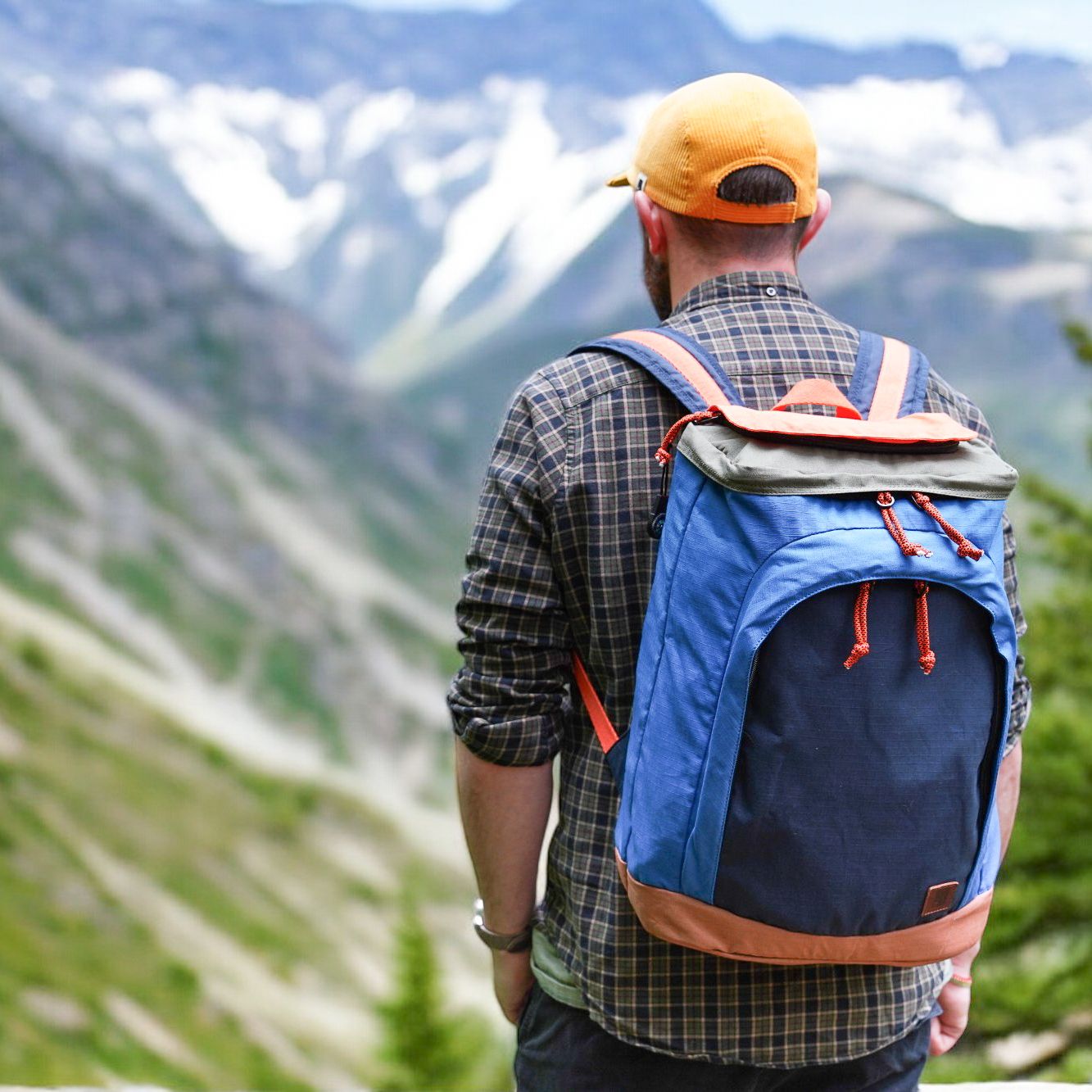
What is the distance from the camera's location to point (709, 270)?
8.76 ft

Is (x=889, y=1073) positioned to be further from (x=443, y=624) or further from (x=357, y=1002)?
(x=443, y=624)

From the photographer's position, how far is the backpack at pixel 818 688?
2.13 m

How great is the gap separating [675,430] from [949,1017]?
1.52 metres

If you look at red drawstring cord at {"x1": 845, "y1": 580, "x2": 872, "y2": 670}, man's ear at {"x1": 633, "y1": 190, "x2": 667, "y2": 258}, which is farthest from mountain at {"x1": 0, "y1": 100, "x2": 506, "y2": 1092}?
red drawstring cord at {"x1": 845, "y1": 580, "x2": 872, "y2": 670}

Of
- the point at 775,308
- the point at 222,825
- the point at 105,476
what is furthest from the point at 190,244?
the point at 775,308

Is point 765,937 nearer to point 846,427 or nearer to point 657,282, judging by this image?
point 846,427

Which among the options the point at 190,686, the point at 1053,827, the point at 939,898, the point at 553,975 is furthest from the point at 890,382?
the point at 190,686

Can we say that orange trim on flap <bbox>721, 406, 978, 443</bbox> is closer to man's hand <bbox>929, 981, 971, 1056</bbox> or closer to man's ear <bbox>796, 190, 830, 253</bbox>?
man's ear <bbox>796, 190, 830, 253</bbox>

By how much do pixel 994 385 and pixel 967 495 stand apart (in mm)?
188734

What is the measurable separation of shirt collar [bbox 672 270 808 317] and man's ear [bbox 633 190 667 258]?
131mm

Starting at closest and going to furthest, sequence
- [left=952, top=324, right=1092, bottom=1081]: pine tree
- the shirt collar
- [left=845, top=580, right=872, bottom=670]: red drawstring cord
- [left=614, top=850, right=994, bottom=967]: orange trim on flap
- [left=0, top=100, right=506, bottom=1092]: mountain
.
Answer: [left=845, top=580, right=872, bottom=670]: red drawstring cord, [left=614, top=850, right=994, bottom=967]: orange trim on flap, the shirt collar, [left=952, top=324, right=1092, bottom=1081]: pine tree, [left=0, top=100, right=506, bottom=1092]: mountain

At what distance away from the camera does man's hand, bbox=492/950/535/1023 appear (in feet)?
9.19

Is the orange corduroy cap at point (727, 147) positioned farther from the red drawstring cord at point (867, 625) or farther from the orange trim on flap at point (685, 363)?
the red drawstring cord at point (867, 625)

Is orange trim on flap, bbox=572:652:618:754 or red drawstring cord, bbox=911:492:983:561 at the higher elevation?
red drawstring cord, bbox=911:492:983:561
